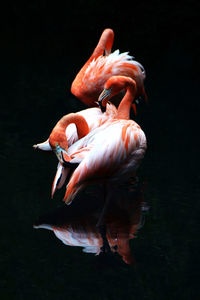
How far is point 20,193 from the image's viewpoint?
3637 mm

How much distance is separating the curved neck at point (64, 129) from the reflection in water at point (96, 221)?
0.44m

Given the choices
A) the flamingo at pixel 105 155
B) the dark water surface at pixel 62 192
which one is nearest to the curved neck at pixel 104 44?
the dark water surface at pixel 62 192

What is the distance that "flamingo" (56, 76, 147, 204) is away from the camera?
3.12m

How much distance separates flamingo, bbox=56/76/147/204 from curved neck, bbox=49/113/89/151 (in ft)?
0.13

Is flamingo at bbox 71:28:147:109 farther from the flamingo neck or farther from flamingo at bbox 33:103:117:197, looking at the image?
the flamingo neck

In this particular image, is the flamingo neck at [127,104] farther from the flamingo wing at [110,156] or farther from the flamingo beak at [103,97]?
the flamingo wing at [110,156]

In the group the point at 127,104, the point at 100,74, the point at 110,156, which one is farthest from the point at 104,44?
the point at 110,156

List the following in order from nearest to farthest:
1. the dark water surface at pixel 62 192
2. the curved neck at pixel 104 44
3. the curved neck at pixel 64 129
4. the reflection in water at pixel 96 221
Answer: the dark water surface at pixel 62 192
the reflection in water at pixel 96 221
the curved neck at pixel 64 129
the curved neck at pixel 104 44

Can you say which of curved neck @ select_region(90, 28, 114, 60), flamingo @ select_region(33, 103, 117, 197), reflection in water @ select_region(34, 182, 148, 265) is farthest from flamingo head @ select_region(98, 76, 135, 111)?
curved neck @ select_region(90, 28, 114, 60)

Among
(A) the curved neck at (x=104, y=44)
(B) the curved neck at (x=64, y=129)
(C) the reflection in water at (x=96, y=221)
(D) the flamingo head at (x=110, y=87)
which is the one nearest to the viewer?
(C) the reflection in water at (x=96, y=221)

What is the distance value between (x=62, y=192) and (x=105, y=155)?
666 millimetres

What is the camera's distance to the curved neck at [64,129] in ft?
10.7

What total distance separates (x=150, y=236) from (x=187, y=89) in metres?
3.99

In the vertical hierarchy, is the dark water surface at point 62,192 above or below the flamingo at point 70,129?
below
